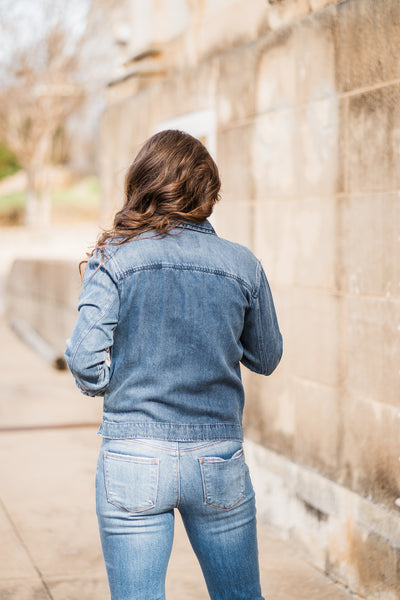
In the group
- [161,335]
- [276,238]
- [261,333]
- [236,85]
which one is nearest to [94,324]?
[161,335]

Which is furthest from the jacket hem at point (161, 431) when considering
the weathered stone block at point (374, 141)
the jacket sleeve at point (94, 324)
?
the weathered stone block at point (374, 141)

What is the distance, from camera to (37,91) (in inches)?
1355

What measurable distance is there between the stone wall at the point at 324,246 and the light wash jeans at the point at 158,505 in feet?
4.79

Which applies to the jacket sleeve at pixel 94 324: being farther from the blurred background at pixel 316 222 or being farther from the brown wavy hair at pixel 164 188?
the blurred background at pixel 316 222

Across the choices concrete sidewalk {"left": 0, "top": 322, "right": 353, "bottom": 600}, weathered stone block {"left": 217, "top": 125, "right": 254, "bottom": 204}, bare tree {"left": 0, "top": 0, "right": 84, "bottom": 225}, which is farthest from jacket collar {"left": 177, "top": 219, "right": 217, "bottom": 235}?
bare tree {"left": 0, "top": 0, "right": 84, "bottom": 225}

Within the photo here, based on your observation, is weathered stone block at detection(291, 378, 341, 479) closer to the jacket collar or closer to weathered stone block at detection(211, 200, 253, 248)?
weathered stone block at detection(211, 200, 253, 248)

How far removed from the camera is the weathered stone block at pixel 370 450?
3494mm

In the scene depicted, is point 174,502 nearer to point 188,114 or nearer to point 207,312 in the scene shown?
point 207,312

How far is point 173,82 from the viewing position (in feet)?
20.3

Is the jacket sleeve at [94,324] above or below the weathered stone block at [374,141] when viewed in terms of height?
below

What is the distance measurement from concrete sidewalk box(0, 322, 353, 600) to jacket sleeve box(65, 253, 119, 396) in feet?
6.52

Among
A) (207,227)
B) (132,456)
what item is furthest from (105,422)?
(207,227)

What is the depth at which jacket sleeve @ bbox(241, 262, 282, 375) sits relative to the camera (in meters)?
2.28

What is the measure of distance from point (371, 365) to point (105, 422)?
1.78 metres
